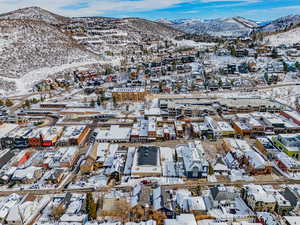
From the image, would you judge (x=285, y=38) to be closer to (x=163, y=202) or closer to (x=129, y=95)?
(x=129, y=95)

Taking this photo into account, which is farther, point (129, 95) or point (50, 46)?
point (50, 46)

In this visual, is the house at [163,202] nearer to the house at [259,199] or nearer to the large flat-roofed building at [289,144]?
the house at [259,199]

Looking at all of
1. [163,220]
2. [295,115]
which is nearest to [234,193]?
[163,220]

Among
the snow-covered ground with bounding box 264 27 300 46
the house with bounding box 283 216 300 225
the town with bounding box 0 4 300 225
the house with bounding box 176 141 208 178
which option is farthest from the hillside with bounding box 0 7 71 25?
the house with bounding box 283 216 300 225

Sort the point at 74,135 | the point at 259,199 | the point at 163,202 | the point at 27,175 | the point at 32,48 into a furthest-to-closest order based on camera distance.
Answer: the point at 32,48
the point at 74,135
the point at 27,175
the point at 259,199
the point at 163,202

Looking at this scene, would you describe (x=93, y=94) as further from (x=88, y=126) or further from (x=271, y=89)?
(x=271, y=89)

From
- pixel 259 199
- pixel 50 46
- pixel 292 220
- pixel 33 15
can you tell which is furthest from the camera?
pixel 33 15

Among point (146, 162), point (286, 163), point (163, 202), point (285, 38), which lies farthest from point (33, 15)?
point (286, 163)
